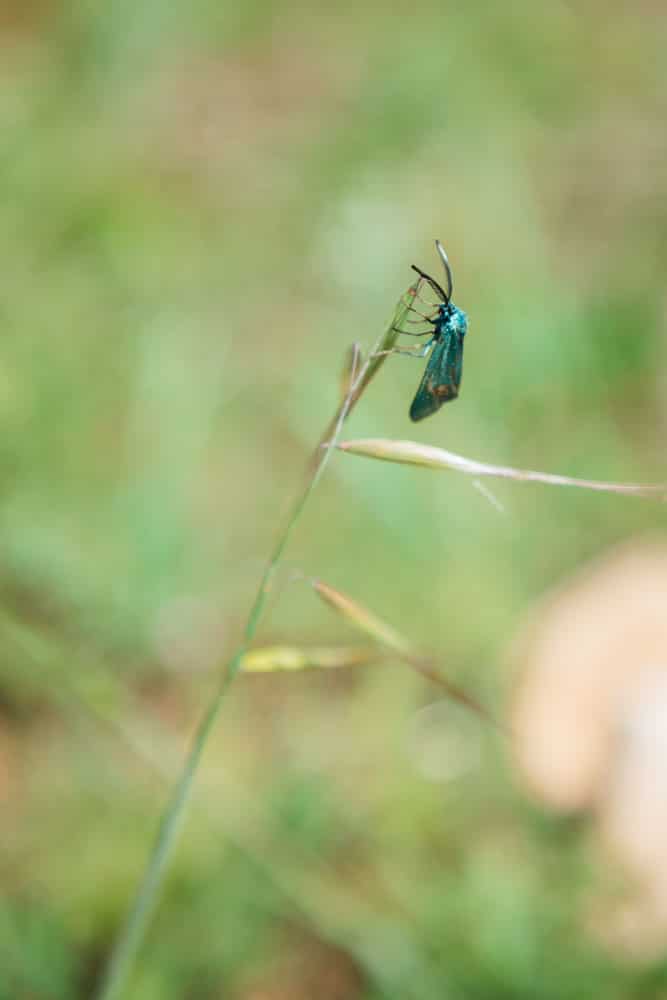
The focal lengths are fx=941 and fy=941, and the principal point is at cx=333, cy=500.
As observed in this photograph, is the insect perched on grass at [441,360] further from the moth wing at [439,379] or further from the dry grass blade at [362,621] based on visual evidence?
the dry grass blade at [362,621]

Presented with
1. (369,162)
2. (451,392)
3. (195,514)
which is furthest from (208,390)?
(451,392)

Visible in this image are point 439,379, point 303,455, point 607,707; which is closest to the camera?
point 439,379

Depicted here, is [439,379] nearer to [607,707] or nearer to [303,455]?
[607,707]

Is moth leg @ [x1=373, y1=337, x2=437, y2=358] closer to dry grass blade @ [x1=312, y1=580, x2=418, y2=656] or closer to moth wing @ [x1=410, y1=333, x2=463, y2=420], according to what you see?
moth wing @ [x1=410, y1=333, x2=463, y2=420]

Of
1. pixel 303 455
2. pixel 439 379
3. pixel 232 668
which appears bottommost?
pixel 232 668

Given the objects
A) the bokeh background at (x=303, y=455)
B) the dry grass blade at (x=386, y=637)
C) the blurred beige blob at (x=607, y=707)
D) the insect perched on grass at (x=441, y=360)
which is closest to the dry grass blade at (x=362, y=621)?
the dry grass blade at (x=386, y=637)

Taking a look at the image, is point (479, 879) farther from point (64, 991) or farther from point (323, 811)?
point (64, 991)

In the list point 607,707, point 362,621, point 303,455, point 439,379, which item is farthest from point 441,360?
point 303,455
